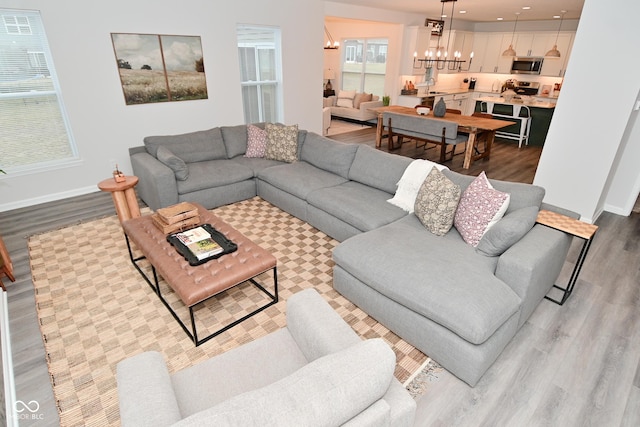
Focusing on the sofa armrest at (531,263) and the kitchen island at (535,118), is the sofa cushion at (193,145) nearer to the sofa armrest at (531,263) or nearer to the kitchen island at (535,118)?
the sofa armrest at (531,263)

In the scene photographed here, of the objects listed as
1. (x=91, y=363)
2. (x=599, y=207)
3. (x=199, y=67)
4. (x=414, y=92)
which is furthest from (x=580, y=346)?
(x=414, y=92)

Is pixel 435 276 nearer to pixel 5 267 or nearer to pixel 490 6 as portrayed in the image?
pixel 5 267

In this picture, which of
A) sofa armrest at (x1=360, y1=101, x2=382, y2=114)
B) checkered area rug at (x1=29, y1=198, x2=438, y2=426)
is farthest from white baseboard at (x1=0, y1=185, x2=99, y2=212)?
sofa armrest at (x1=360, y1=101, x2=382, y2=114)

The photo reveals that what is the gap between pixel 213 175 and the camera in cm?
397

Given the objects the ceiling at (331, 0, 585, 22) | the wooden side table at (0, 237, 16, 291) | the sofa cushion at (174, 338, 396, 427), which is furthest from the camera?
the ceiling at (331, 0, 585, 22)

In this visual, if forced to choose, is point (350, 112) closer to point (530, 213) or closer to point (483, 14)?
point (483, 14)

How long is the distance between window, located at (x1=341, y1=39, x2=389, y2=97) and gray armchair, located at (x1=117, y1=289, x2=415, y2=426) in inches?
330

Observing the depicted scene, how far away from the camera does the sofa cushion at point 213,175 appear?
12.4 ft

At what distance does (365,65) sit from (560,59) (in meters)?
4.65

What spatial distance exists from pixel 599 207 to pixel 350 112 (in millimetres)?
6105

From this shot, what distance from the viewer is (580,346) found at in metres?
2.19

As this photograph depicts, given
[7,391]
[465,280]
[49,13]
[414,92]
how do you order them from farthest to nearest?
[414,92] < [49,13] < [465,280] < [7,391]

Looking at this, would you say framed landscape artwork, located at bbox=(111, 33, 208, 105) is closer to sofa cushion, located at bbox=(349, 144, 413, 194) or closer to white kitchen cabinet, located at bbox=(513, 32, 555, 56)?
sofa cushion, located at bbox=(349, 144, 413, 194)

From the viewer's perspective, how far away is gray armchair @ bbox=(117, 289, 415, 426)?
2.94 ft
